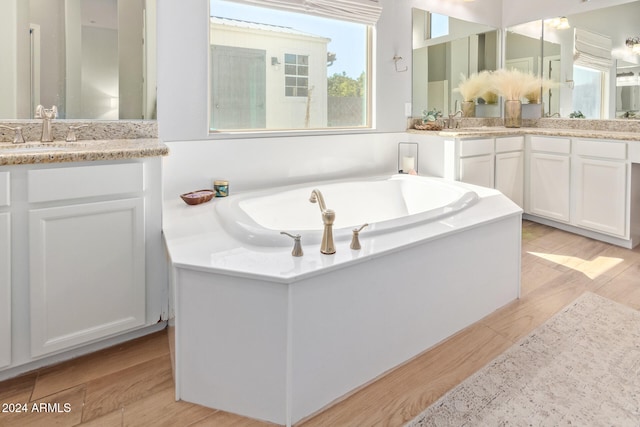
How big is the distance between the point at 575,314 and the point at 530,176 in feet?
6.30

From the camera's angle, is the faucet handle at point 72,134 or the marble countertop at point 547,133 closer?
the faucet handle at point 72,134

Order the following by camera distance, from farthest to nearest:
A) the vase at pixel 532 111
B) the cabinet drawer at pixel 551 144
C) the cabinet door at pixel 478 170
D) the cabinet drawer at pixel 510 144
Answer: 1. the vase at pixel 532 111
2. the cabinet drawer at pixel 510 144
3. the cabinet drawer at pixel 551 144
4. the cabinet door at pixel 478 170

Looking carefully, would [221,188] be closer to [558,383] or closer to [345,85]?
[345,85]

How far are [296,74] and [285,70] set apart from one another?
0.31 feet

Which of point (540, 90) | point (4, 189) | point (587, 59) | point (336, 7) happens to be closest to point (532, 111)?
point (540, 90)

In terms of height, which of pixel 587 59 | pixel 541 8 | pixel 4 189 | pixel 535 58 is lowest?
pixel 4 189

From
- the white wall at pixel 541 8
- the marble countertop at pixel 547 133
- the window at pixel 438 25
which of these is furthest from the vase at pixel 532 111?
the window at pixel 438 25

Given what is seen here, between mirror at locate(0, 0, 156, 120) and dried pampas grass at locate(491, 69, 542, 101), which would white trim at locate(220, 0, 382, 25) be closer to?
mirror at locate(0, 0, 156, 120)

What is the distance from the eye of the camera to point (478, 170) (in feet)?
11.3

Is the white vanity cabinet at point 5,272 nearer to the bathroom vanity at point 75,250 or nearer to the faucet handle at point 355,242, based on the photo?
the bathroom vanity at point 75,250

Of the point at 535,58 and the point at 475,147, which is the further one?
the point at 535,58

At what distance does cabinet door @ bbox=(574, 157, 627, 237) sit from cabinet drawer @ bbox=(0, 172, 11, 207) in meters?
3.63

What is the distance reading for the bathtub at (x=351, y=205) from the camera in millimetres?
1860

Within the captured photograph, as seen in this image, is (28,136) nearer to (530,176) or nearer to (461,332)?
(461,332)
